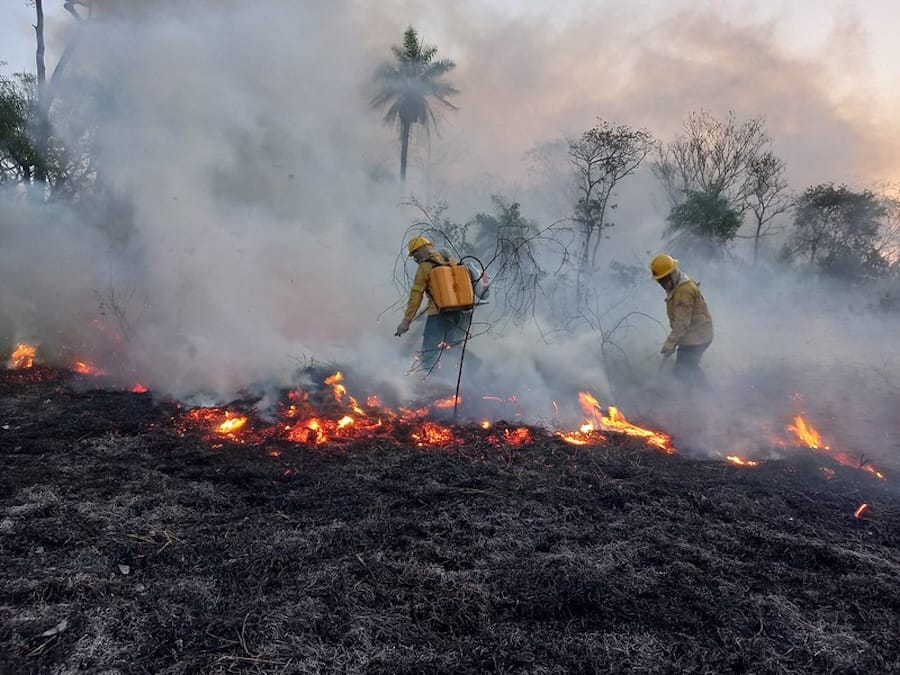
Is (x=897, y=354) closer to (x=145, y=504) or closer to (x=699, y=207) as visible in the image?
(x=699, y=207)

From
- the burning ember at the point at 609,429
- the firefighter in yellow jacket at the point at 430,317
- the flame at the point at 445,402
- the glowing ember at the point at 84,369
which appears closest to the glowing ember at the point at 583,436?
the burning ember at the point at 609,429

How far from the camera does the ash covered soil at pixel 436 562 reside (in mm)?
2383

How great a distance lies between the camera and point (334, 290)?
9258 millimetres

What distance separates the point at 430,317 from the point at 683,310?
3.04 metres

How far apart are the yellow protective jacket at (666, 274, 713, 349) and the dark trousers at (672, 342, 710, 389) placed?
0.14 m

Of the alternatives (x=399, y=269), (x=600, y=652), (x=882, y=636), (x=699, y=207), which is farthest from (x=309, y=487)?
(x=699, y=207)

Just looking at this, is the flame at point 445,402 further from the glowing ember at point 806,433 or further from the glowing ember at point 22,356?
the glowing ember at point 22,356

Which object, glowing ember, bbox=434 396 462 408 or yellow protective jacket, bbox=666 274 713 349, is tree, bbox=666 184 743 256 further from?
glowing ember, bbox=434 396 462 408

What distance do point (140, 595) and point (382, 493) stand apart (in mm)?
1684

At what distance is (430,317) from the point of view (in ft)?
22.3

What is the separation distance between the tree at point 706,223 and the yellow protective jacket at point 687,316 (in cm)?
1587

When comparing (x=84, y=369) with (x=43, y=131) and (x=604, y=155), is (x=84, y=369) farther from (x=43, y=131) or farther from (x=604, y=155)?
(x=604, y=155)

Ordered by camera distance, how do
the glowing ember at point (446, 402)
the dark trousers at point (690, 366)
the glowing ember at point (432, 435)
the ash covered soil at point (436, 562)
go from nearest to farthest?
the ash covered soil at point (436, 562), the glowing ember at point (432, 435), the glowing ember at point (446, 402), the dark trousers at point (690, 366)

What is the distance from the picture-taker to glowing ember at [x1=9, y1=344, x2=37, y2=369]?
26.2 feet
